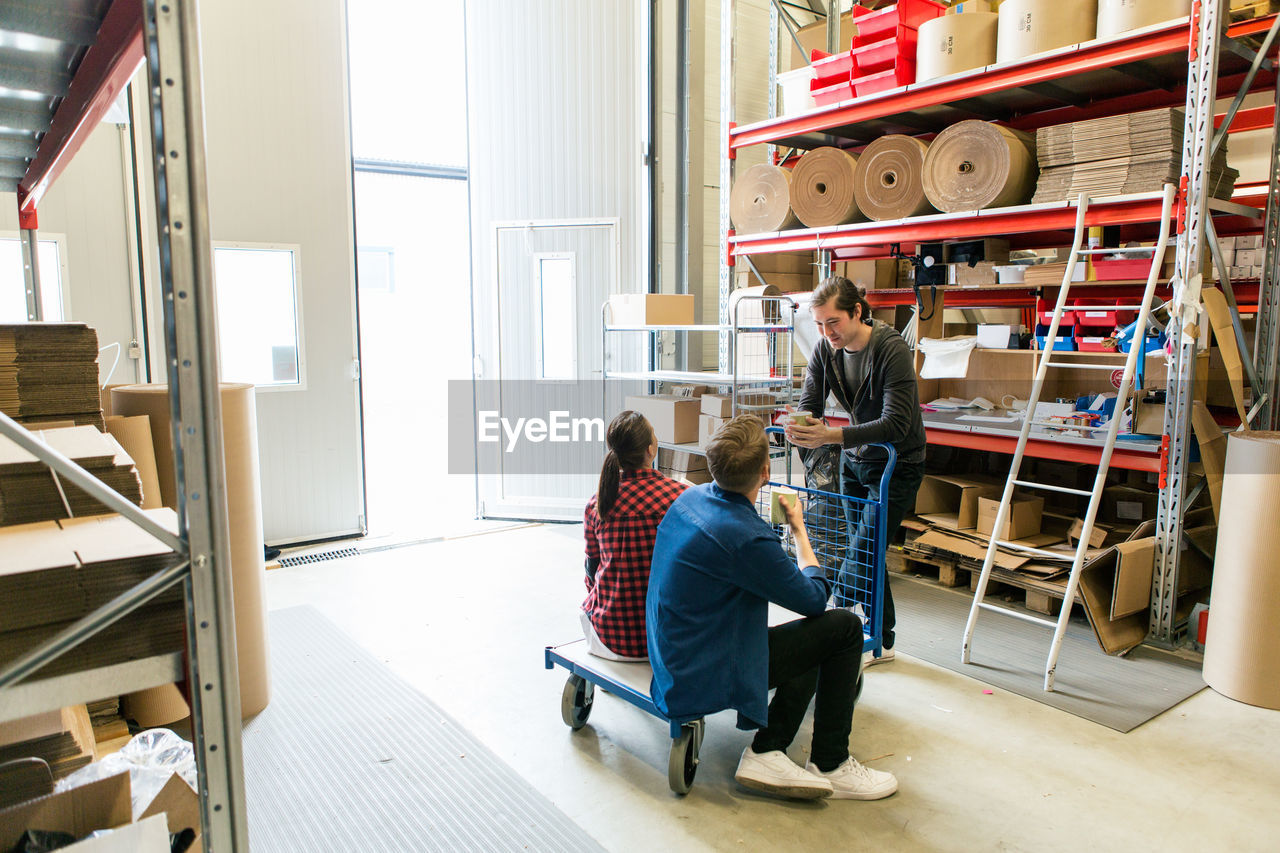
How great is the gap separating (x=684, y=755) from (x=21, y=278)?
524 centimetres

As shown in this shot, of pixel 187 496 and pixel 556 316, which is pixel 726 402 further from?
pixel 187 496

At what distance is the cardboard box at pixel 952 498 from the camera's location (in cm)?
532

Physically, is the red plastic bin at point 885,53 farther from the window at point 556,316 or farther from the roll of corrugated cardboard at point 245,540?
the roll of corrugated cardboard at point 245,540

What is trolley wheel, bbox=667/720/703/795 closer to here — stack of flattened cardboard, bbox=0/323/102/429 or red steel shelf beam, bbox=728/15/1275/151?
stack of flattened cardboard, bbox=0/323/102/429

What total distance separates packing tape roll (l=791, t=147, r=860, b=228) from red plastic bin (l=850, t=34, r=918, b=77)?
0.55 meters

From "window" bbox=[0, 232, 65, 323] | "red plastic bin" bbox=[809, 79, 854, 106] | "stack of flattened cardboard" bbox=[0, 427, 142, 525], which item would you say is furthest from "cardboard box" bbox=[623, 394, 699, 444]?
"stack of flattened cardboard" bbox=[0, 427, 142, 525]

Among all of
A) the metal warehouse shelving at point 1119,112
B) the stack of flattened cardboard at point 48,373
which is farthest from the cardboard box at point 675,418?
the stack of flattened cardboard at point 48,373

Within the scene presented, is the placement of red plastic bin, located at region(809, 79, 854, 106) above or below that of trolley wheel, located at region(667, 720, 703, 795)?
above

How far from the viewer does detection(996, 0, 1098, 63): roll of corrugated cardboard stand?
455 centimetres

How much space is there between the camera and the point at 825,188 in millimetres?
5824

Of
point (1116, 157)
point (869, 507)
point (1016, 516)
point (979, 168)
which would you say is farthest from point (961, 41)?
point (869, 507)

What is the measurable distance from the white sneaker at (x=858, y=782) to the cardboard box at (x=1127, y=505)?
3.17m

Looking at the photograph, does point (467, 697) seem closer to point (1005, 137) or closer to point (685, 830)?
point (685, 830)

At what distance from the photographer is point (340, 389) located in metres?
6.64
